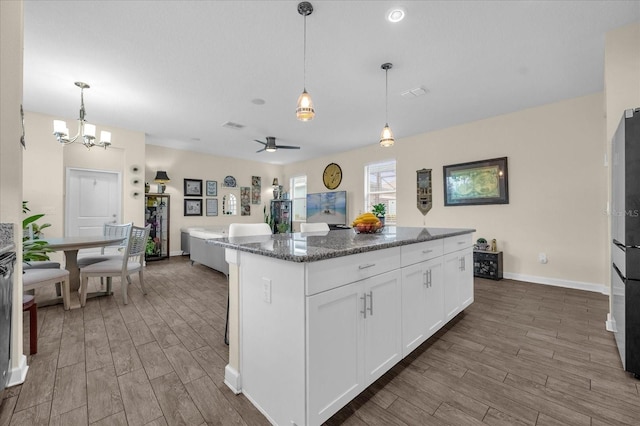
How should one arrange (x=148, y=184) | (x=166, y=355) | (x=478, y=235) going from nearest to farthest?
(x=166, y=355) → (x=478, y=235) → (x=148, y=184)

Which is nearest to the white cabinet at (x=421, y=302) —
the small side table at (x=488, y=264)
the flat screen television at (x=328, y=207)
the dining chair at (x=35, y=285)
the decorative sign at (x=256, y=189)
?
the small side table at (x=488, y=264)

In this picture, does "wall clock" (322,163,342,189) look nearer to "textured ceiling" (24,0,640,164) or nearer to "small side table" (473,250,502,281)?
"textured ceiling" (24,0,640,164)

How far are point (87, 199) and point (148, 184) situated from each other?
1.28m

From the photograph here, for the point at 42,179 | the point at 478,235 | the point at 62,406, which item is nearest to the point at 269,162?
the point at 42,179

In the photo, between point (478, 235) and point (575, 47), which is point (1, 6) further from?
point (478, 235)

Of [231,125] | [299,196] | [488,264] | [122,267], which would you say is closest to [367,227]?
[122,267]

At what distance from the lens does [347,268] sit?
140 centimetres

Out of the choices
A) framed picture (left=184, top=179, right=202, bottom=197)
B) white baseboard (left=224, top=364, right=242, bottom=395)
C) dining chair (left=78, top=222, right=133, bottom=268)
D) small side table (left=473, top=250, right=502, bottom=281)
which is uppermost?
framed picture (left=184, top=179, right=202, bottom=197)

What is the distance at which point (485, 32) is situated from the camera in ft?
7.76

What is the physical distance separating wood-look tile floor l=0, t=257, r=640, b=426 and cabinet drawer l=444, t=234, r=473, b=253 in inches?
28.8

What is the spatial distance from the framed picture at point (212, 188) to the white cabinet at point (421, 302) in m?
6.46

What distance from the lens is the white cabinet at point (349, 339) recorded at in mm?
1244

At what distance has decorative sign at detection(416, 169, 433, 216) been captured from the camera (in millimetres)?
5273

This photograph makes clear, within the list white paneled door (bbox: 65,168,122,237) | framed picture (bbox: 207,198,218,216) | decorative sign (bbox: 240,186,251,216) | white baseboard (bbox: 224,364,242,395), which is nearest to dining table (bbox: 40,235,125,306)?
white paneled door (bbox: 65,168,122,237)
